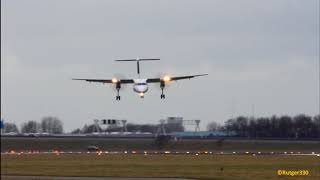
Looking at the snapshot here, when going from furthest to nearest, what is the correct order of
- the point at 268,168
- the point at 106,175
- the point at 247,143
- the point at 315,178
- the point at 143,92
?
1. the point at 247,143
2. the point at 143,92
3. the point at 268,168
4. the point at 106,175
5. the point at 315,178

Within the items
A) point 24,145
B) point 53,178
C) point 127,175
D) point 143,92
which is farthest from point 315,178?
point 24,145

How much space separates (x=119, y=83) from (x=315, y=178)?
3206 centimetres

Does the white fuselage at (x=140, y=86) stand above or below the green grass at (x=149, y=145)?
above

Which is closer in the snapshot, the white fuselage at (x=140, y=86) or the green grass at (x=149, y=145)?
the white fuselage at (x=140, y=86)

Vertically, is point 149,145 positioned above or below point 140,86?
below

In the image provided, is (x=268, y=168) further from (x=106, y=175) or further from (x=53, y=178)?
(x=53, y=178)

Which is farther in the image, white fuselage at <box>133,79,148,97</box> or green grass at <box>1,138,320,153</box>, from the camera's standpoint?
green grass at <box>1,138,320,153</box>

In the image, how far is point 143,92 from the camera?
290 ft

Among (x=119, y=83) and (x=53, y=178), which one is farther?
(x=119, y=83)

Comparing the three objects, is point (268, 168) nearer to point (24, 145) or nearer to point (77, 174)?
point (77, 174)

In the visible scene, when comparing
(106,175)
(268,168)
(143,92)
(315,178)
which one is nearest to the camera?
(315,178)

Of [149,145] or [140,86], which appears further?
[149,145]

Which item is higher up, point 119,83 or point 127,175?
point 119,83

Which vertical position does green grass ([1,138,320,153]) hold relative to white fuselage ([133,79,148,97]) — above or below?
below
